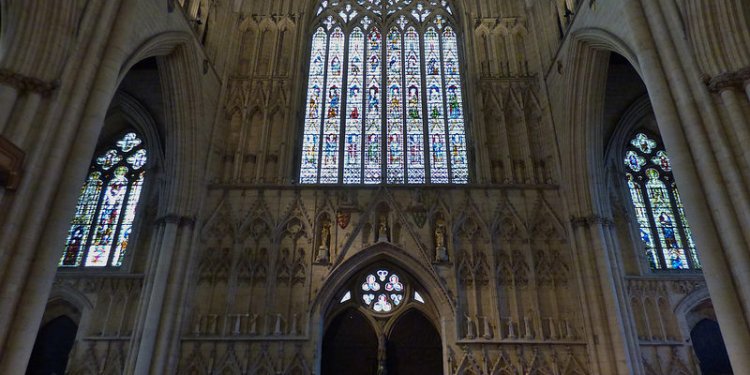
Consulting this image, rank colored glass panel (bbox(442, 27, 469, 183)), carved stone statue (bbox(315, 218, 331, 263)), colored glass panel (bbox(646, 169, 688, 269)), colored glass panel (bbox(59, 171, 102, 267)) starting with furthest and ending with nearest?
colored glass panel (bbox(442, 27, 469, 183)) → colored glass panel (bbox(646, 169, 688, 269)) → colored glass panel (bbox(59, 171, 102, 267)) → carved stone statue (bbox(315, 218, 331, 263))

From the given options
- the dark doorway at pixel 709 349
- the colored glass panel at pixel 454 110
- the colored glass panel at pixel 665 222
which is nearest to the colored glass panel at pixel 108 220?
the colored glass panel at pixel 454 110

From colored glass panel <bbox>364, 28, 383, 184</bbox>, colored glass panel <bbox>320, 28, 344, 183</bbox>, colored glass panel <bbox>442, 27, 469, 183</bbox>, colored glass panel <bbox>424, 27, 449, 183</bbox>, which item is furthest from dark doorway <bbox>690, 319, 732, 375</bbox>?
colored glass panel <bbox>320, 28, 344, 183</bbox>

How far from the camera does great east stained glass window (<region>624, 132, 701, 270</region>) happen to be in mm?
14273

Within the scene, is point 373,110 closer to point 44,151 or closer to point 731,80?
point 44,151

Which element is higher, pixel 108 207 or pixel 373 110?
pixel 373 110

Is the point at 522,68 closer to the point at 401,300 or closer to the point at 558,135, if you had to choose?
the point at 558,135

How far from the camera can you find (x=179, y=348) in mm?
11664

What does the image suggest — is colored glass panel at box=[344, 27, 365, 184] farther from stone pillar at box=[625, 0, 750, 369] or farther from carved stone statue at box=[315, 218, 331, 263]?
stone pillar at box=[625, 0, 750, 369]

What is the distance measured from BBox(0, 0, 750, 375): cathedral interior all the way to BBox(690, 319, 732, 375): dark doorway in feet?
0.25

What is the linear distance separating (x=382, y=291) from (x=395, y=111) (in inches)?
216

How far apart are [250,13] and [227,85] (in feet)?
9.97

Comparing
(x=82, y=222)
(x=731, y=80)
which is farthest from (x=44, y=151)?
(x=731, y=80)

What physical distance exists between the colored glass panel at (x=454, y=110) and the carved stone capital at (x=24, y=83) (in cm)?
975

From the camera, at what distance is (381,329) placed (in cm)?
1263
